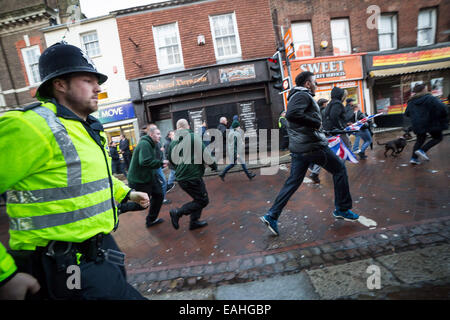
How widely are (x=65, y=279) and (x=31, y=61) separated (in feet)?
51.4

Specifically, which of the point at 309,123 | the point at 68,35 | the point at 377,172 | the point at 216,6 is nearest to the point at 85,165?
the point at 309,123

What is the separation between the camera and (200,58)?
1116cm

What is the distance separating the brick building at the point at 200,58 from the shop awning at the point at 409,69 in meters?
5.33

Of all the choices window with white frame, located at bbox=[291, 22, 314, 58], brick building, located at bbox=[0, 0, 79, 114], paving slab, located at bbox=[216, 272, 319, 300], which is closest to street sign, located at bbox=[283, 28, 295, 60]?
window with white frame, located at bbox=[291, 22, 314, 58]

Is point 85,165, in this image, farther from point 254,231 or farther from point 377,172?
point 377,172

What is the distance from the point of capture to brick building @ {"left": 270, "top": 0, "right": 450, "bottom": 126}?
11.1 metres

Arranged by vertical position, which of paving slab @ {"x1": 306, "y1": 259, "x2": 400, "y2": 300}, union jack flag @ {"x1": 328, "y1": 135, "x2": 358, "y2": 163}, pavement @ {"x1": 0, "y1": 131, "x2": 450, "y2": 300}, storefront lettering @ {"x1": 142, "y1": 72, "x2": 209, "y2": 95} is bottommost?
pavement @ {"x1": 0, "y1": 131, "x2": 450, "y2": 300}

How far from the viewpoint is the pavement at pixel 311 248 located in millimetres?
2160

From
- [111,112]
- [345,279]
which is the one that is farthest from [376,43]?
[111,112]

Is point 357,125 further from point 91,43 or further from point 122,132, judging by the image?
point 91,43

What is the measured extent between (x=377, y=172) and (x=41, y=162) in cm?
642

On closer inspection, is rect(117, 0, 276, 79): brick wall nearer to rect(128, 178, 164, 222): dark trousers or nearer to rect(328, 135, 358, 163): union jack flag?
rect(328, 135, 358, 163): union jack flag
